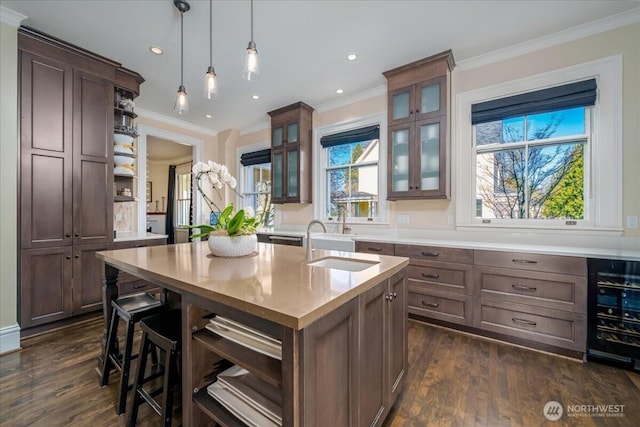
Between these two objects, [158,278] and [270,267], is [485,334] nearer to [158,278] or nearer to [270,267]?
[270,267]

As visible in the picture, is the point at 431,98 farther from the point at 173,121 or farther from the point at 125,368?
the point at 173,121

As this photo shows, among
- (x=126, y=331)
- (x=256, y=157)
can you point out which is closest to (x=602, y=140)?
(x=126, y=331)

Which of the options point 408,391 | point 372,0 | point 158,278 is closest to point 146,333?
point 158,278

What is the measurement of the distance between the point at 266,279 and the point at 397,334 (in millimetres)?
907

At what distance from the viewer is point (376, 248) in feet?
10.0

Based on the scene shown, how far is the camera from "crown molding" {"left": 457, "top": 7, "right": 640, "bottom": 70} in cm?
226

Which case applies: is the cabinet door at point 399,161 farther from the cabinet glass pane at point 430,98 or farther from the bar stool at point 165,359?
the bar stool at point 165,359

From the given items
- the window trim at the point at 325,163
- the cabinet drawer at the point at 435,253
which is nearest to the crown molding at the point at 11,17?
the window trim at the point at 325,163

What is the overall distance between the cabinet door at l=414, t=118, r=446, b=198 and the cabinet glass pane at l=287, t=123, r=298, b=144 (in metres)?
1.91

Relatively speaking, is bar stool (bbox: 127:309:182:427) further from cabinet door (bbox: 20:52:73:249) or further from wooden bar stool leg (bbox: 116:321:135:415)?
cabinet door (bbox: 20:52:73:249)

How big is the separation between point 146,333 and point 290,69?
2983mm

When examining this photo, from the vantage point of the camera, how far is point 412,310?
9.34ft

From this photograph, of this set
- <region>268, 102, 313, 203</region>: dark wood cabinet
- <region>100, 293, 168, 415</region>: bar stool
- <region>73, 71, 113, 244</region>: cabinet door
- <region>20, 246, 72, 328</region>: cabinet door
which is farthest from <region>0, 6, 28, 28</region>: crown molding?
<region>268, 102, 313, 203</region>: dark wood cabinet

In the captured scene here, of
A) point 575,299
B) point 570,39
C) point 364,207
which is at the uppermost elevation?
point 570,39
